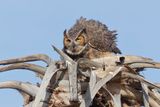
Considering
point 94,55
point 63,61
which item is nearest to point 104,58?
point 94,55

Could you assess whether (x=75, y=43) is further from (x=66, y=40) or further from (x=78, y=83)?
(x=78, y=83)

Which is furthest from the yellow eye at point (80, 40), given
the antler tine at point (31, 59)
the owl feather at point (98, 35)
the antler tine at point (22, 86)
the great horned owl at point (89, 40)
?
the antler tine at point (22, 86)

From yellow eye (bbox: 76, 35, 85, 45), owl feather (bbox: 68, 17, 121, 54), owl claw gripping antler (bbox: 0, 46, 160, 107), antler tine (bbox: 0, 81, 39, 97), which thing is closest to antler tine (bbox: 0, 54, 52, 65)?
owl claw gripping antler (bbox: 0, 46, 160, 107)

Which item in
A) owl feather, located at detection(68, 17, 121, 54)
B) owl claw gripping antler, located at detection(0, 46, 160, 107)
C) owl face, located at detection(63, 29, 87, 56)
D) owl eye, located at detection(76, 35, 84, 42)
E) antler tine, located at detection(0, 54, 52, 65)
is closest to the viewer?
owl claw gripping antler, located at detection(0, 46, 160, 107)

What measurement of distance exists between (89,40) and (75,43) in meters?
0.70

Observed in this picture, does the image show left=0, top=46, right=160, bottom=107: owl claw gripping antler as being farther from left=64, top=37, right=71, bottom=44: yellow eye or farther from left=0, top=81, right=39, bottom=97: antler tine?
left=64, top=37, right=71, bottom=44: yellow eye

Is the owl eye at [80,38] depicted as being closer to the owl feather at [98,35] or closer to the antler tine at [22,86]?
the owl feather at [98,35]

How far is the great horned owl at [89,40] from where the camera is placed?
9156 mm

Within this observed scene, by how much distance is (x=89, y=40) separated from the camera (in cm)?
982

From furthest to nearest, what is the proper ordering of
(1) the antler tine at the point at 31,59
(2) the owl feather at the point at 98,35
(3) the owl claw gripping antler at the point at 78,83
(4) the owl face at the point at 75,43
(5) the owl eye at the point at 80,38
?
(2) the owl feather at the point at 98,35 < (5) the owl eye at the point at 80,38 < (4) the owl face at the point at 75,43 < (1) the antler tine at the point at 31,59 < (3) the owl claw gripping antler at the point at 78,83

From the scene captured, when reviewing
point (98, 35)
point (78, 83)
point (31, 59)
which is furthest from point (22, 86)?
point (98, 35)

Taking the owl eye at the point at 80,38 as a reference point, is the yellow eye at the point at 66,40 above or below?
below

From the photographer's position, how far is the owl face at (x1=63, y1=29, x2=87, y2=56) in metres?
9.12

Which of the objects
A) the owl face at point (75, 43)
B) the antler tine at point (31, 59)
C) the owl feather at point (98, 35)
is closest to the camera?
the antler tine at point (31, 59)
